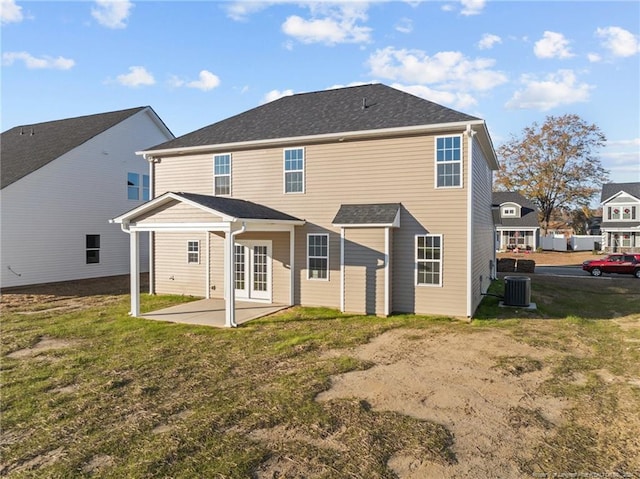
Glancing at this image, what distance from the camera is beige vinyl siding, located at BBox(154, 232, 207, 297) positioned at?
14.7 meters

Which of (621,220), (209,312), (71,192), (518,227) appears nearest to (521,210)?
(518,227)

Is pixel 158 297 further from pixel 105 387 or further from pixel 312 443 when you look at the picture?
pixel 312 443

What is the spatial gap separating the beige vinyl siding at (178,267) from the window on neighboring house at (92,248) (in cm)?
689

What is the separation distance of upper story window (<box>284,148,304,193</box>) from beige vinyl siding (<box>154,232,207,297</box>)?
148 inches

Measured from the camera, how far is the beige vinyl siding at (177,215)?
418 inches

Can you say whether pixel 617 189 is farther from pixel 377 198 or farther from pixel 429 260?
pixel 377 198

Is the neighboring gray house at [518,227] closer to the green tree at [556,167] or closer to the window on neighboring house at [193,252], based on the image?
the green tree at [556,167]

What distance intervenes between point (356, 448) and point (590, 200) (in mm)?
52052

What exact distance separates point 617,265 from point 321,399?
24.8 metres

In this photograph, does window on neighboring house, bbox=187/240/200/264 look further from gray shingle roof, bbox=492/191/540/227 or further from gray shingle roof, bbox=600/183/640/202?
gray shingle roof, bbox=600/183/640/202

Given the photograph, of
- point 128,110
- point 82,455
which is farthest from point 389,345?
point 128,110

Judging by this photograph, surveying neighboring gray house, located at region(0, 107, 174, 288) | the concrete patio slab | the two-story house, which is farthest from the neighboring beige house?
the two-story house

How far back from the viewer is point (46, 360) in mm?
7766

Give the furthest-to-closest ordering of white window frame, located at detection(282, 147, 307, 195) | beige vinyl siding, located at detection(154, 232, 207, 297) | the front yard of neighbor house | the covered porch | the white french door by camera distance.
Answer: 1. beige vinyl siding, located at detection(154, 232, 207, 297)
2. the white french door
3. white window frame, located at detection(282, 147, 307, 195)
4. the covered porch
5. the front yard of neighbor house
